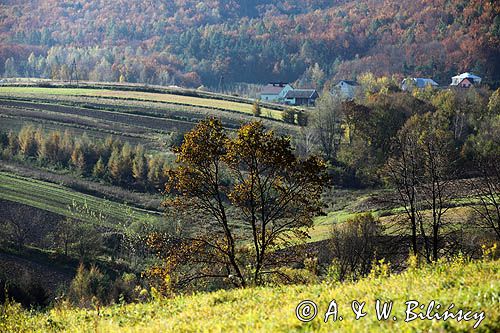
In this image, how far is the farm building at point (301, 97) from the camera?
5655 inches

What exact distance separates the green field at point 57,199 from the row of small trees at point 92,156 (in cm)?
779

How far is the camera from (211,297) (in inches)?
560

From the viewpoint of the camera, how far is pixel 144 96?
11638 cm

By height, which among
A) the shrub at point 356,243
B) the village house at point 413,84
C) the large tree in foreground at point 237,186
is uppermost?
the large tree in foreground at point 237,186

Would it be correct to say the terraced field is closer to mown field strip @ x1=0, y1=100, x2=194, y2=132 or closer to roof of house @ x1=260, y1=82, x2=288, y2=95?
mown field strip @ x1=0, y1=100, x2=194, y2=132

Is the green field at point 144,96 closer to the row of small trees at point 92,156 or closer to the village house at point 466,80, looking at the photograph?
the row of small trees at point 92,156

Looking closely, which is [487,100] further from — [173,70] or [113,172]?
[173,70]

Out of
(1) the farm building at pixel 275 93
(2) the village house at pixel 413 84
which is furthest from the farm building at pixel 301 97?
(2) the village house at pixel 413 84

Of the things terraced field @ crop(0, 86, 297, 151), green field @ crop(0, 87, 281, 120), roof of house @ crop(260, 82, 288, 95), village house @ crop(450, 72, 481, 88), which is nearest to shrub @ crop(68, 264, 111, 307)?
terraced field @ crop(0, 86, 297, 151)

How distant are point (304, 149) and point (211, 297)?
6741cm

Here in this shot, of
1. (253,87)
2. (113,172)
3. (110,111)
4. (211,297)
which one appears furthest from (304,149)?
(253,87)

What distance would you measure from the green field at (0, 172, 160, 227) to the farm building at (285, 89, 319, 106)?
87.5 m

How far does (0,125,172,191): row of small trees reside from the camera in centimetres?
7030

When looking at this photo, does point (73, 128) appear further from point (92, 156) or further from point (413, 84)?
point (413, 84)
